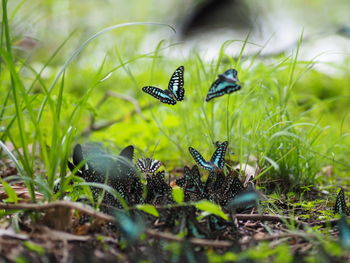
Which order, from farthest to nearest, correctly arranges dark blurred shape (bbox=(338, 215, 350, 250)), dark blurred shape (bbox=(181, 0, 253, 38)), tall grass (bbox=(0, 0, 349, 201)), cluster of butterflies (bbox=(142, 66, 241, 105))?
dark blurred shape (bbox=(181, 0, 253, 38)), cluster of butterflies (bbox=(142, 66, 241, 105)), tall grass (bbox=(0, 0, 349, 201)), dark blurred shape (bbox=(338, 215, 350, 250))

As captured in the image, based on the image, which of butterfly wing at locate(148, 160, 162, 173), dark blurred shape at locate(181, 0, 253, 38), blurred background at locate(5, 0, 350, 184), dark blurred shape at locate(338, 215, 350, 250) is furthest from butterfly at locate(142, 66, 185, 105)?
dark blurred shape at locate(181, 0, 253, 38)

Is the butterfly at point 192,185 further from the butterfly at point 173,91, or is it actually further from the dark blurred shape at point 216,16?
the dark blurred shape at point 216,16

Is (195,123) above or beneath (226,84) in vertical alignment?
beneath

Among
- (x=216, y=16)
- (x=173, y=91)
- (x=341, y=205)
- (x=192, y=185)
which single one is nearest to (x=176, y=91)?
(x=173, y=91)

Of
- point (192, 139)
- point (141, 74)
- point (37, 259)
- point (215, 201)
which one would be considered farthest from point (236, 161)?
point (141, 74)

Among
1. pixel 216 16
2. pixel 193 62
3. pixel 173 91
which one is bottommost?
pixel 173 91

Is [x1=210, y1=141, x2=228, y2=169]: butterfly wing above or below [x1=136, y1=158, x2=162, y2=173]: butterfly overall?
above

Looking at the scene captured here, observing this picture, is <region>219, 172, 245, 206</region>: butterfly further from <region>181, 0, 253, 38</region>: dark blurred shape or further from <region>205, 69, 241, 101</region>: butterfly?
<region>181, 0, 253, 38</region>: dark blurred shape

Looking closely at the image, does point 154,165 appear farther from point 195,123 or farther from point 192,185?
point 195,123

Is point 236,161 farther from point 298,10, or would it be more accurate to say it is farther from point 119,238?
point 298,10
